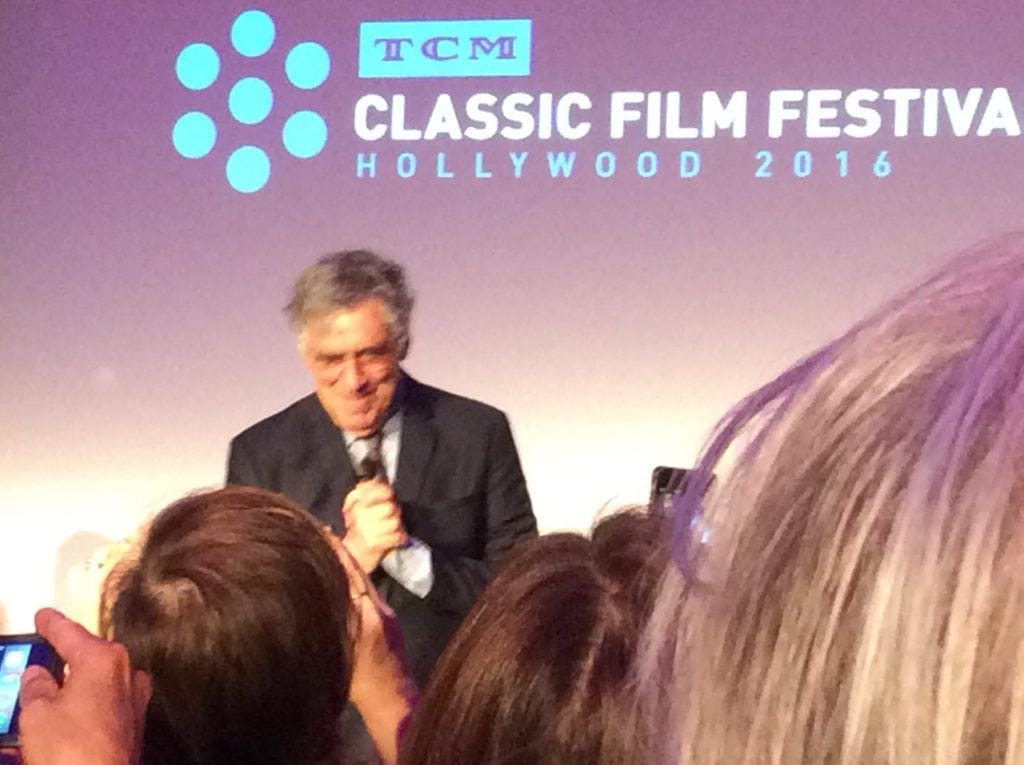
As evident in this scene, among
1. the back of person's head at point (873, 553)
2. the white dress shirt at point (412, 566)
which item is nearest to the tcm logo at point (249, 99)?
the white dress shirt at point (412, 566)

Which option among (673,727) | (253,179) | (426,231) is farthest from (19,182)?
(673,727)

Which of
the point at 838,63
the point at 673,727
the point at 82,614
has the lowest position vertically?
the point at 82,614

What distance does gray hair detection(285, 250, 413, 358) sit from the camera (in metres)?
1.99

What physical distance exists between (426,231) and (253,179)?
0.30 m

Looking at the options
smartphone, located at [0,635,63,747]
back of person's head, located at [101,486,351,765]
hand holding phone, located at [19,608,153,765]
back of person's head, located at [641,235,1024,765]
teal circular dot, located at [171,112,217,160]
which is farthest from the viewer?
teal circular dot, located at [171,112,217,160]

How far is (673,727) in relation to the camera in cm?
30

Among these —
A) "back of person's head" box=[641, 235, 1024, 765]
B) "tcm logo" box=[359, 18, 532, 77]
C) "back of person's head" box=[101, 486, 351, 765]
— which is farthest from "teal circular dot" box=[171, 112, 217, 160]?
"back of person's head" box=[641, 235, 1024, 765]

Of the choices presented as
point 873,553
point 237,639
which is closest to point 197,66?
point 237,639

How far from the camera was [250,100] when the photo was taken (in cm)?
207

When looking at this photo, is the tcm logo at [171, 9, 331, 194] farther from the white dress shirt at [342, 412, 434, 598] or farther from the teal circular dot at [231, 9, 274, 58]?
the white dress shirt at [342, 412, 434, 598]

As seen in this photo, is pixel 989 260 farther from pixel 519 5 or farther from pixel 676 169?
pixel 519 5

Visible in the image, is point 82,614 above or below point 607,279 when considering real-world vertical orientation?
below

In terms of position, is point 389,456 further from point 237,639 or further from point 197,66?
point 237,639

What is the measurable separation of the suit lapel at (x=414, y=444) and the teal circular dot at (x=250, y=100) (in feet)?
1.64
